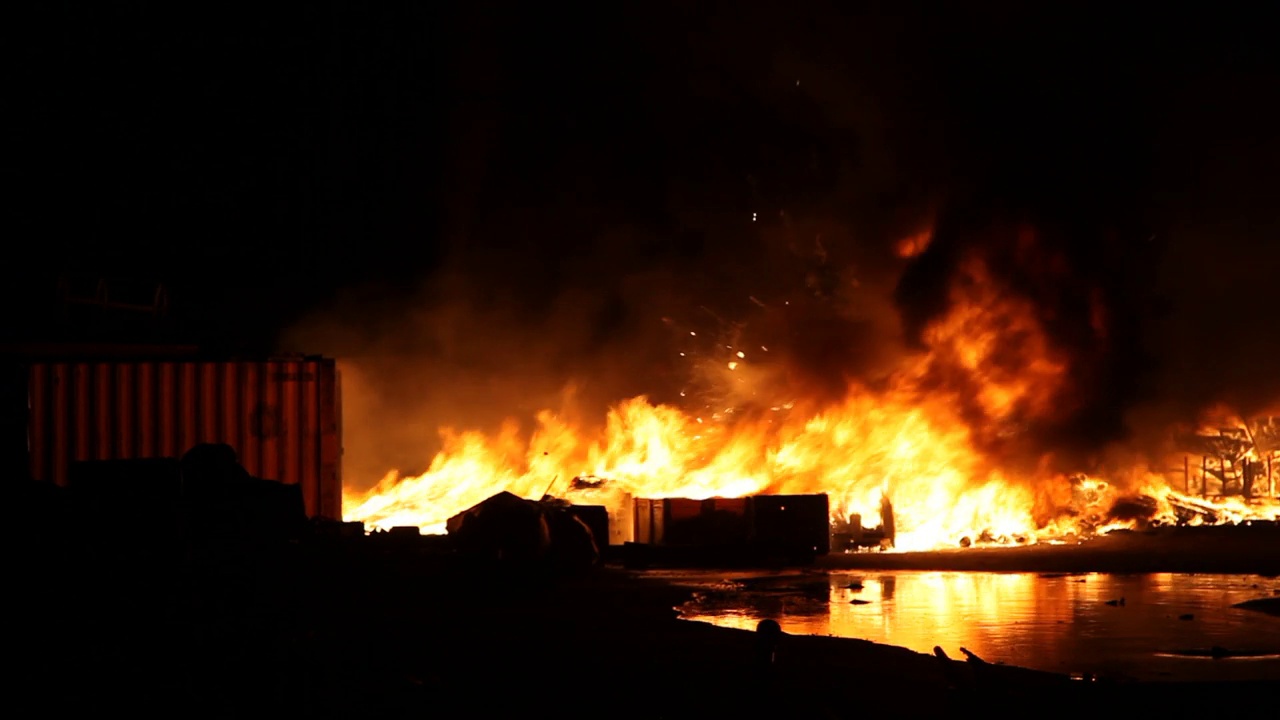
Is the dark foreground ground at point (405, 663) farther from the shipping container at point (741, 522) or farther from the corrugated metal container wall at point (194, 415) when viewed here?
the shipping container at point (741, 522)

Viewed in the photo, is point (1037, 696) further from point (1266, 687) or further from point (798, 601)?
point (798, 601)

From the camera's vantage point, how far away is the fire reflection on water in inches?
390

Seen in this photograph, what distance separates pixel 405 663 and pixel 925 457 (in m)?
15.4

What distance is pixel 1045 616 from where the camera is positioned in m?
12.5

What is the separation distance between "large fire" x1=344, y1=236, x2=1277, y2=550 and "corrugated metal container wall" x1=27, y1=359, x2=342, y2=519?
17.0ft

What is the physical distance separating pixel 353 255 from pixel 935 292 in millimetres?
16341

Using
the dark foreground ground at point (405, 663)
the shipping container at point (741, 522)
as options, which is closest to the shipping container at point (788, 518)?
the shipping container at point (741, 522)

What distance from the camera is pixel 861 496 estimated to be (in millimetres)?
22172

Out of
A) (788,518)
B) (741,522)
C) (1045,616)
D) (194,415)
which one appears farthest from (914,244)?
(194,415)

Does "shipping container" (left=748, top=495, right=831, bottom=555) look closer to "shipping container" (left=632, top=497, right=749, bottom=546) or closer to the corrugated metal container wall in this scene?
"shipping container" (left=632, top=497, right=749, bottom=546)

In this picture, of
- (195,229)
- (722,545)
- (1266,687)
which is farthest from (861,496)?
(195,229)

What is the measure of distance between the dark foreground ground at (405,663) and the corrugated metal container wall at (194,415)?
5.73 metres

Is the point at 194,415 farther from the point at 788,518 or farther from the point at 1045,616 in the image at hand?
the point at 1045,616

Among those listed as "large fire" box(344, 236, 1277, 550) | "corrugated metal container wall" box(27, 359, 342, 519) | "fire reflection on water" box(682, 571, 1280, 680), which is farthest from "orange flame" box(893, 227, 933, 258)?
"corrugated metal container wall" box(27, 359, 342, 519)
